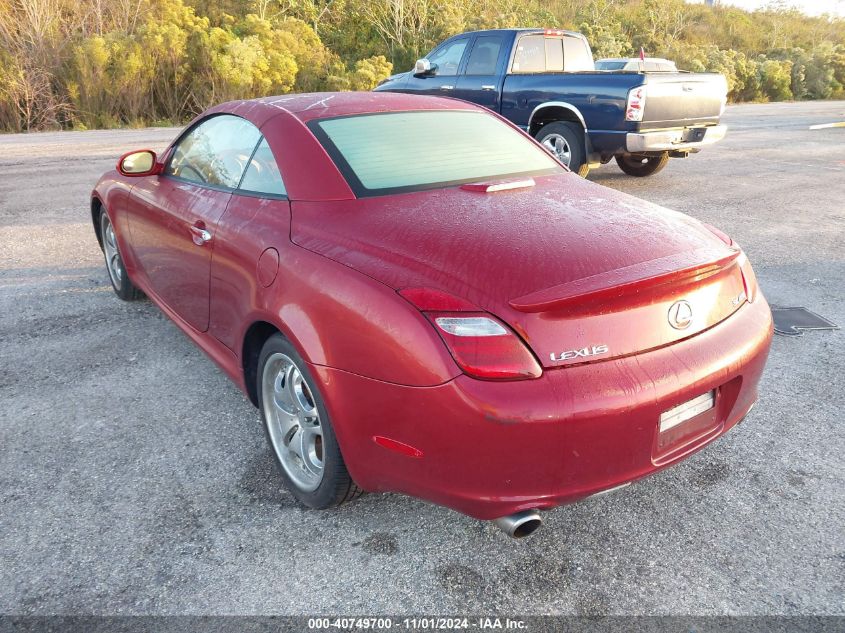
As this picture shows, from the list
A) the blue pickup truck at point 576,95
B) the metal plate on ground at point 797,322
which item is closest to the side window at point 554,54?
the blue pickup truck at point 576,95

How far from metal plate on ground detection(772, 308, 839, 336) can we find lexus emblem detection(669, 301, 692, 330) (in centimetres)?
249

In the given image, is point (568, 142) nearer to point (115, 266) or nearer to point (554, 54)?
point (554, 54)

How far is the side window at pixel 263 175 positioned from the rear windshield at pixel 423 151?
0.24m

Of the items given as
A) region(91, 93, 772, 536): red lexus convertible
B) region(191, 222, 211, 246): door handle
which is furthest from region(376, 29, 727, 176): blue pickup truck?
region(191, 222, 211, 246): door handle

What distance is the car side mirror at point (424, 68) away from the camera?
9.95 metres

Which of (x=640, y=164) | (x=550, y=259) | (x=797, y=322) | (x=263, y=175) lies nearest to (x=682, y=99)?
(x=640, y=164)

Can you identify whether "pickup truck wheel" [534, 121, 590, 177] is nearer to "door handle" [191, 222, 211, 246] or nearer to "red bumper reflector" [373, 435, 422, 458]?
"door handle" [191, 222, 211, 246]

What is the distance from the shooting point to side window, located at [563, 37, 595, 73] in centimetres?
1008

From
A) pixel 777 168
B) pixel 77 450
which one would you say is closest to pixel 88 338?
pixel 77 450

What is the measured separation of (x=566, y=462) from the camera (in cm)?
209

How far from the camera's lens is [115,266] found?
16.5 ft

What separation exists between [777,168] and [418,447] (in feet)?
35.4

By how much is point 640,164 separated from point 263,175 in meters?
8.24

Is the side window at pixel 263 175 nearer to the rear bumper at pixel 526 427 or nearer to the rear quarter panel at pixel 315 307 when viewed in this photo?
the rear quarter panel at pixel 315 307
